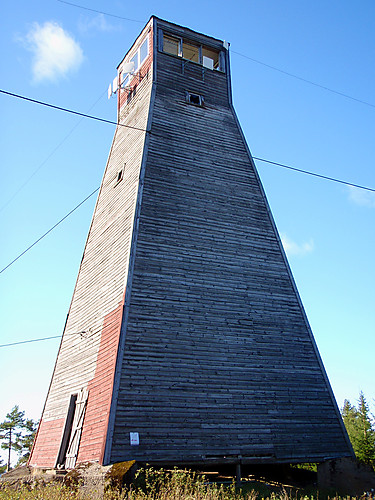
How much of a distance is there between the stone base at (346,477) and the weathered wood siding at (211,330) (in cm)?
62

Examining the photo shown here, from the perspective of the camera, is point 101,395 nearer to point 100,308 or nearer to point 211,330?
point 100,308

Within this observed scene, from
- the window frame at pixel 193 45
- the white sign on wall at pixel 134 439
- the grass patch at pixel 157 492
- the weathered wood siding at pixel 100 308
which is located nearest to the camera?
the grass patch at pixel 157 492

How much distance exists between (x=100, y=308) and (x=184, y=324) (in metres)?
2.89

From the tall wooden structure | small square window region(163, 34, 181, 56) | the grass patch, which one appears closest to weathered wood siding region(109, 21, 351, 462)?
the tall wooden structure

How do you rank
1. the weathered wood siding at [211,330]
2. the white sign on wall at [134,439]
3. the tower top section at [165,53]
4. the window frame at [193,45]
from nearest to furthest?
the white sign on wall at [134,439] → the weathered wood siding at [211,330] → the tower top section at [165,53] → the window frame at [193,45]

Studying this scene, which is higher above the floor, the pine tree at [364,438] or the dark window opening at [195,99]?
the dark window opening at [195,99]

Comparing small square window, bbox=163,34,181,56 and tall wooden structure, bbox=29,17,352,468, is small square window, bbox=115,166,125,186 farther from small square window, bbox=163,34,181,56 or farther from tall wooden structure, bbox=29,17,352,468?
small square window, bbox=163,34,181,56

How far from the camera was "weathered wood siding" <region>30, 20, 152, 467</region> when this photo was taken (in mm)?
11812

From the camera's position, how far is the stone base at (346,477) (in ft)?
36.1

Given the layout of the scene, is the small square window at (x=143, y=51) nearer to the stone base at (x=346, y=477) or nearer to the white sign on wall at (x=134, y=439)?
the white sign on wall at (x=134, y=439)

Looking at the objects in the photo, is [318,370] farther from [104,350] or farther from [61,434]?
[61,434]

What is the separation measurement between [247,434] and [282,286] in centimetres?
491

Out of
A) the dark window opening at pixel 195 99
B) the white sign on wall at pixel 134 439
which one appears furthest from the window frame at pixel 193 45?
the white sign on wall at pixel 134 439

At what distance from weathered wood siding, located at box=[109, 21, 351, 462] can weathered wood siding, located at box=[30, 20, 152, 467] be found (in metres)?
0.56
